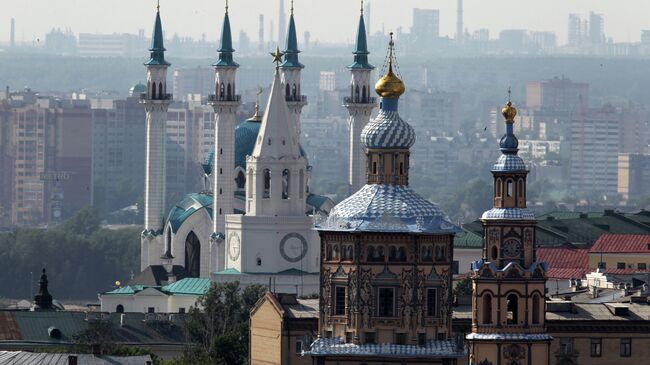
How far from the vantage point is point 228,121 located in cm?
11725

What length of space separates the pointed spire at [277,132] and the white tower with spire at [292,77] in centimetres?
838

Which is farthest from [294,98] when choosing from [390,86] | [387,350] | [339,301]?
[387,350]

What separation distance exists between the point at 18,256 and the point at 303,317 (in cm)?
9427

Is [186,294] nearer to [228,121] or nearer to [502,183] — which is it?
[228,121]

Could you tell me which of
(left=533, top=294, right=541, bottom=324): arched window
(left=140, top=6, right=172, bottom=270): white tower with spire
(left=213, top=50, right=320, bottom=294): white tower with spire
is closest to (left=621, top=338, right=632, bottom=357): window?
(left=533, top=294, right=541, bottom=324): arched window

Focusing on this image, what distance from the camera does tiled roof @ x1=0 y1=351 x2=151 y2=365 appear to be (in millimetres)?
62562

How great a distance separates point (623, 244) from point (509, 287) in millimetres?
47794

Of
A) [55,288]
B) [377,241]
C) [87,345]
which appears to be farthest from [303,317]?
[55,288]

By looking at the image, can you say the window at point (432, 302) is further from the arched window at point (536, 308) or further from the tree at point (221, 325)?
the tree at point (221, 325)

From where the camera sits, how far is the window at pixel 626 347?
70125mm

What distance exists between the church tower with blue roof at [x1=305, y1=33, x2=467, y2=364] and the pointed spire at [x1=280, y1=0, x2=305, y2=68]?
231 ft

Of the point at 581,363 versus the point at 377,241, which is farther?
the point at 581,363

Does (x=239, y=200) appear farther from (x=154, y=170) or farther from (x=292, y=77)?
(x=292, y=77)

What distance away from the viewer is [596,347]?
70500mm
